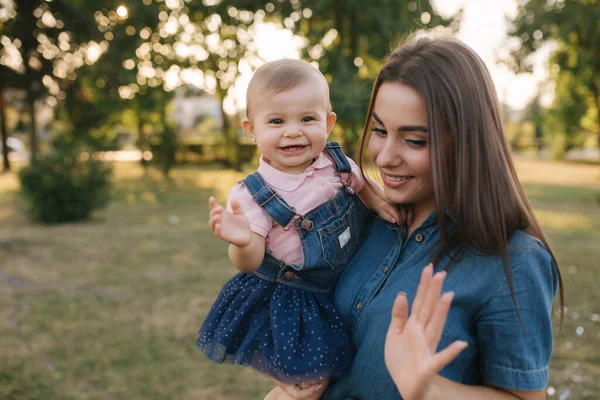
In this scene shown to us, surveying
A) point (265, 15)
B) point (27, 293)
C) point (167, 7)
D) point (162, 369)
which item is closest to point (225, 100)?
point (167, 7)

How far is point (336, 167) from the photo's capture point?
2244 mm

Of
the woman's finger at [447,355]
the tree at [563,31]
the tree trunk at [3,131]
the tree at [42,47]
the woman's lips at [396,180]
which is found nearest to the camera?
the woman's finger at [447,355]

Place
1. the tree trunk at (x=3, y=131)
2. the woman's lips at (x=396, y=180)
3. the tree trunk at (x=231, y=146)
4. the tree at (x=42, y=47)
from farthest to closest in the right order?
the tree trunk at (x=231, y=146)
the tree trunk at (x=3, y=131)
the tree at (x=42, y=47)
the woman's lips at (x=396, y=180)

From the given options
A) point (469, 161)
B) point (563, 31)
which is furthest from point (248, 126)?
point (563, 31)

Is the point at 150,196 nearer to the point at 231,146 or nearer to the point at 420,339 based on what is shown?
the point at 231,146

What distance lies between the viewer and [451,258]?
1.73 metres

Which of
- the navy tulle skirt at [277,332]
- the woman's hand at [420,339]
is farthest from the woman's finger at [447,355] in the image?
the navy tulle skirt at [277,332]

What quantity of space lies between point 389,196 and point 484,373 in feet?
2.03

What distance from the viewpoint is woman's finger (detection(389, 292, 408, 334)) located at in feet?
4.88

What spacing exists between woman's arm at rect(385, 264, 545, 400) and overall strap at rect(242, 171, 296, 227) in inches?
24.5

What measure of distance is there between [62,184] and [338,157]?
12.5m

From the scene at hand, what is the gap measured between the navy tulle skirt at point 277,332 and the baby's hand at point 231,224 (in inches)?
12.5

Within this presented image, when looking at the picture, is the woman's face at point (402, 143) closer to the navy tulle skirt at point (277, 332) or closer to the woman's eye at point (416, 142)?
the woman's eye at point (416, 142)

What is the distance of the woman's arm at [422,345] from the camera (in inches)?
56.4
